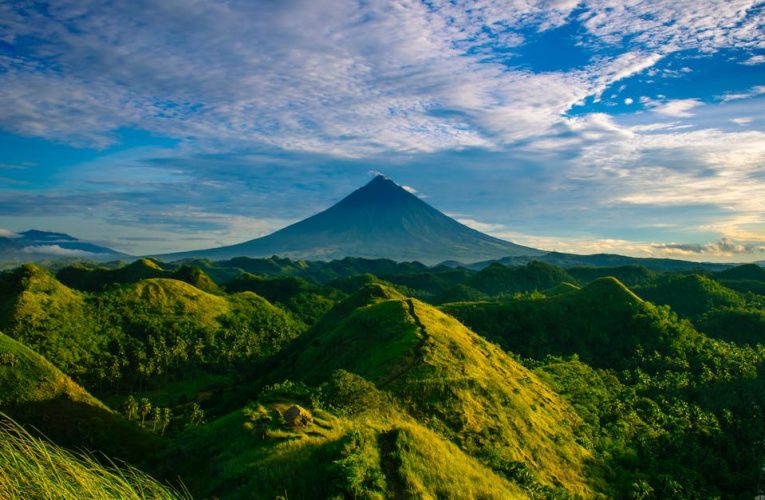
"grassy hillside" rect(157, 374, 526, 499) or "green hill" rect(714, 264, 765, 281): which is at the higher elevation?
"green hill" rect(714, 264, 765, 281)

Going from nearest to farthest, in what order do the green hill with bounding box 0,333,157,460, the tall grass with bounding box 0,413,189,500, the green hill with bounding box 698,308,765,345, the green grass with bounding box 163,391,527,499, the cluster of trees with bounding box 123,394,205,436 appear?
the tall grass with bounding box 0,413,189,500, the green grass with bounding box 163,391,527,499, the green hill with bounding box 0,333,157,460, the cluster of trees with bounding box 123,394,205,436, the green hill with bounding box 698,308,765,345


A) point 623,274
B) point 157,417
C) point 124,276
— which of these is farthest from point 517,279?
point 157,417

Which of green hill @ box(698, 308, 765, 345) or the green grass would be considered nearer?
the green grass

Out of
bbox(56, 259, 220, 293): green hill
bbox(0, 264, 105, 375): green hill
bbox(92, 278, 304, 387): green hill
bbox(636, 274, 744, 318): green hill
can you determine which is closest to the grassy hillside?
bbox(0, 264, 105, 375): green hill

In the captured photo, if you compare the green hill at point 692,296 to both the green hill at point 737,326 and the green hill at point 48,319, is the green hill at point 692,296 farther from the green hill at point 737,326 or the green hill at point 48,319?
the green hill at point 48,319

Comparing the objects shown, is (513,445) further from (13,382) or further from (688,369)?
(688,369)

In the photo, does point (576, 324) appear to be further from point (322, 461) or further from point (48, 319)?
point (48, 319)

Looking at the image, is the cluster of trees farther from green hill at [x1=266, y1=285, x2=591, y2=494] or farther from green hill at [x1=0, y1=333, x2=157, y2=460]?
green hill at [x1=266, y1=285, x2=591, y2=494]
